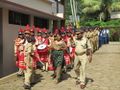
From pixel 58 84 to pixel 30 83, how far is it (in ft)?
3.27

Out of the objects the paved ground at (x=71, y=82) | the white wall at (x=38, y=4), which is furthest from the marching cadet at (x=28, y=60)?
the white wall at (x=38, y=4)

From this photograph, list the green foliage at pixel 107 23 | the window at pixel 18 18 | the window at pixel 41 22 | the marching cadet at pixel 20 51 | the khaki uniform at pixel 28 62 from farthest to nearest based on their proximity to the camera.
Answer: the green foliage at pixel 107 23 → the window at pixel 41 22 → the window at pixel 18 18 → the marching cadet at pixel 20 51 → the khaki uniform at pixel 28 62

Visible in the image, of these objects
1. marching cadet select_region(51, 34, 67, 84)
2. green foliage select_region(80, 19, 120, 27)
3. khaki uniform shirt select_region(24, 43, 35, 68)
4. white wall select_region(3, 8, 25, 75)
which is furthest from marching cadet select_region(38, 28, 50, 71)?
green foliage select_region(80, 19, 120, 27)

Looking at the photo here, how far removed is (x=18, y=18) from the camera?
19484 millimetres

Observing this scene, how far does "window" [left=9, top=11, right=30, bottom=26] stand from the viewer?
18.3 m

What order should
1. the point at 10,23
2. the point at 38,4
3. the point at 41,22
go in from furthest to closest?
the point at 41,22 < the point at 38,4 < the point at 10,23

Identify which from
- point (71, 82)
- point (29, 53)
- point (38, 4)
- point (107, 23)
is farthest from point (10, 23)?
point (107, 23)

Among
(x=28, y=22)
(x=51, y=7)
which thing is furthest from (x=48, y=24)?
(x=28, y=22)

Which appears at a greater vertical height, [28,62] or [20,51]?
[20,51]

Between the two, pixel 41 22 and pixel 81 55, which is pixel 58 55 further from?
pixel 41 22

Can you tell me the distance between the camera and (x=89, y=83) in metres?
13.1

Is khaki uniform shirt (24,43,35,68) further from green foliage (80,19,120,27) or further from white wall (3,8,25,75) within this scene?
green foliage (80,19,120,27)

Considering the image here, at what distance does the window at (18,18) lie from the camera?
18.3 metres

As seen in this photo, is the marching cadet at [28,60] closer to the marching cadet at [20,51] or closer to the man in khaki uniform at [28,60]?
the man in khaki uniform at [28,60]
